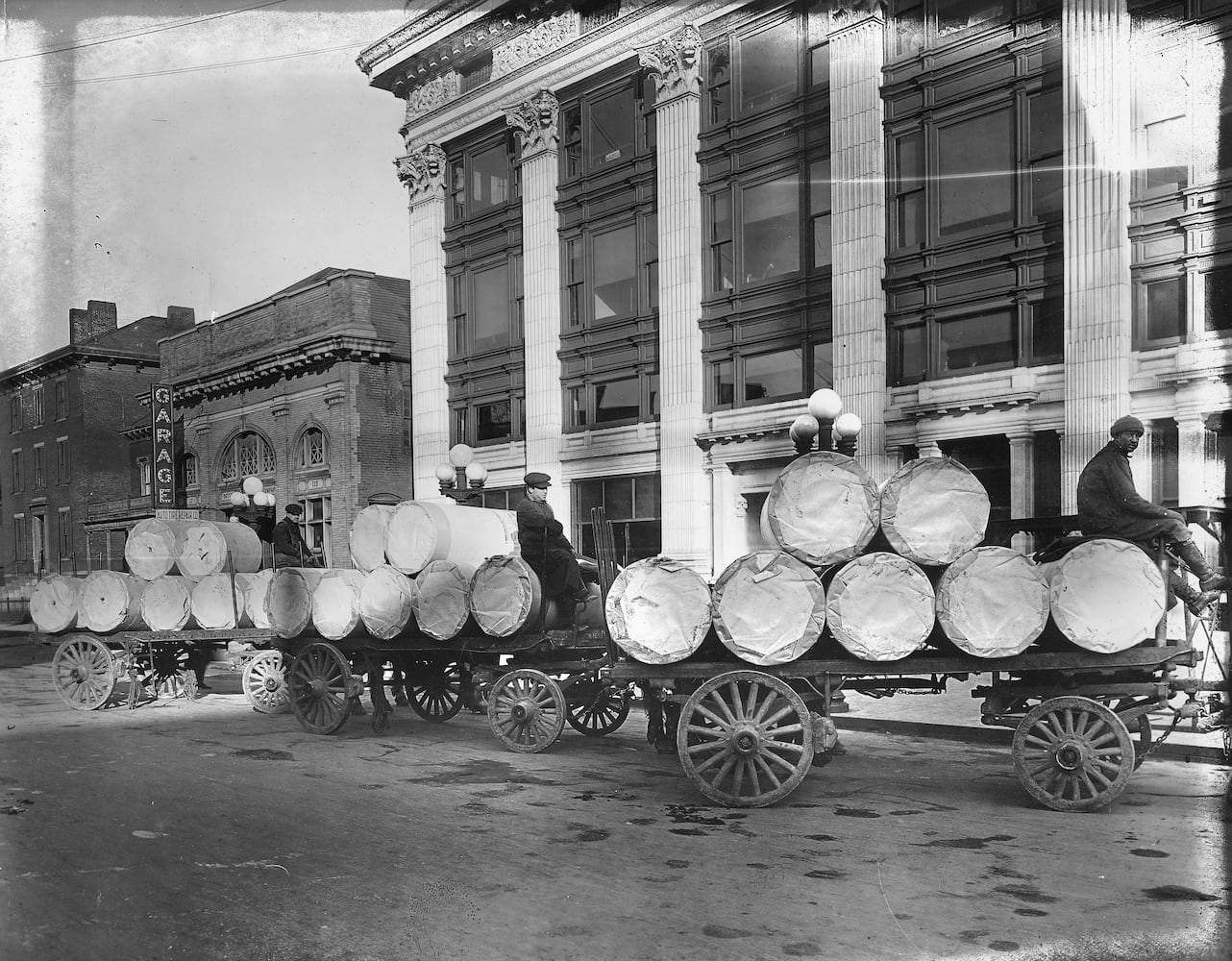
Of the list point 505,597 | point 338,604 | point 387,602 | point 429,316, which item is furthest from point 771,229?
point 338,604

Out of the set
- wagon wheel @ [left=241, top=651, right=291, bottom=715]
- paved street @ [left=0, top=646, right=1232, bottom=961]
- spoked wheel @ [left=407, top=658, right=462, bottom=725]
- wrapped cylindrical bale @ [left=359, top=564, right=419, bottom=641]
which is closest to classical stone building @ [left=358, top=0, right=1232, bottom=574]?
wrapped cylindrical bale @ [left=359, top=564, right=419, bottom=641]

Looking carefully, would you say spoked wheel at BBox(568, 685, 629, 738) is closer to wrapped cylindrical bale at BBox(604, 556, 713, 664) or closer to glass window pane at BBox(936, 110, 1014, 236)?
wrapped cylindrical bale at BBox(604, 556, 713, 664)

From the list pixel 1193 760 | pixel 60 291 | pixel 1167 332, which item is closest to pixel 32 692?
pixel 60 291

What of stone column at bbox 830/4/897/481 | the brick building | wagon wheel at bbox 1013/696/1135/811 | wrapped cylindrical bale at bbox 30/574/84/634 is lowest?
wagon wheel at bbox 1013/696/1135/811

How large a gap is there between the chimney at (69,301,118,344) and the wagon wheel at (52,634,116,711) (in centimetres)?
407

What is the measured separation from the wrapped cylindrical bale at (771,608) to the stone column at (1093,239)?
7121 millimetres

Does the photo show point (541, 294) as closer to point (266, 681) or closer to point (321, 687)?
point (266, 681)

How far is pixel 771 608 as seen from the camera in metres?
7.07

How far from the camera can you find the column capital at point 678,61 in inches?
666

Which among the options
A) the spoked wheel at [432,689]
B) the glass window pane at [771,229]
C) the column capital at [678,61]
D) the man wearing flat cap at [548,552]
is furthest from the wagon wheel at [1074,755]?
the column capital at [678,61]

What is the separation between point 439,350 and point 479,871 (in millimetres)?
17805

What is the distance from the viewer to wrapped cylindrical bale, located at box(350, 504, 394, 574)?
34.9 ft

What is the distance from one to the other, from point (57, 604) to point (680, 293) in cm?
1071

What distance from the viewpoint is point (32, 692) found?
15.6m
